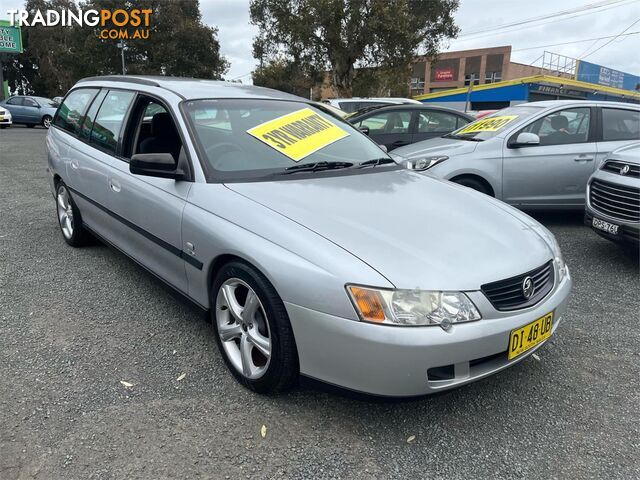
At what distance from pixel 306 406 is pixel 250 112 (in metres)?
2.00

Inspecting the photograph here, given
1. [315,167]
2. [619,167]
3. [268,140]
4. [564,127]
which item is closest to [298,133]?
[268,140]

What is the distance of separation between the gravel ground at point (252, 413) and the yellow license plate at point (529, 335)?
0.37 meters

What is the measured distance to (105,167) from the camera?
12.2 ft

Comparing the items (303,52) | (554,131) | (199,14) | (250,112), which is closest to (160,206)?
(250,112)

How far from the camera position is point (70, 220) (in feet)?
15.3

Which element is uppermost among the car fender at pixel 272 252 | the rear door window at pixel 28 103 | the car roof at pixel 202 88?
the rear door window at pixel 28 103

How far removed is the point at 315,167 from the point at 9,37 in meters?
35.8

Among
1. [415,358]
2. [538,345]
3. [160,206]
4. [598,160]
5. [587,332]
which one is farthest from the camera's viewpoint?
[598,160]

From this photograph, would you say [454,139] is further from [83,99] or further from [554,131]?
[83,99]

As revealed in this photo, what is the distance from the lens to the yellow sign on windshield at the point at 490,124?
5969 millimetres

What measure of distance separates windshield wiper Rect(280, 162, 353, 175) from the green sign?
35.5 metres

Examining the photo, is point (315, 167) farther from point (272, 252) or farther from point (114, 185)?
point (114, 185)

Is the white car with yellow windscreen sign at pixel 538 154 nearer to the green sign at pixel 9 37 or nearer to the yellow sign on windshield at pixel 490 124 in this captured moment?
the yellow sign on windshield at pixel 490 124

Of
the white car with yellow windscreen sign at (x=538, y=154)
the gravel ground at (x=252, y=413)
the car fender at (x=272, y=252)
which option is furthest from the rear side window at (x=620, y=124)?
the car fender at (x=272, y=252)
